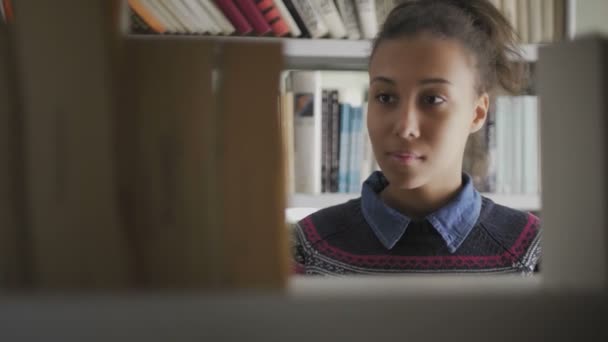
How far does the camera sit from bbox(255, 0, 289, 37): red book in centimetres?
134

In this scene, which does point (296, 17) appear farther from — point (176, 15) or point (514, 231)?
point (514, 231)

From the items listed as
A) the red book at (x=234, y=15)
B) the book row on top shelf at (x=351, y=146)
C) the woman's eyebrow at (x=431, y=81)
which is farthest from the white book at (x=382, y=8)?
the woman's eyebrow at (x=431, y=81)

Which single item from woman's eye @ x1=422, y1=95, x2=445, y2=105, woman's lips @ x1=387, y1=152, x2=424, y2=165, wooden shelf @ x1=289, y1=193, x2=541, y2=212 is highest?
woman's eye @ x1=422, y1=95, x2=445, y2=105

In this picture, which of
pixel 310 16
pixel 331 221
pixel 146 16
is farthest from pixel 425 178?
pixel 146 16

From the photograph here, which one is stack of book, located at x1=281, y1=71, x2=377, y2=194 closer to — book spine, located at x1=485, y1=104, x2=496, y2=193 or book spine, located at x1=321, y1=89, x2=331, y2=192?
book spine, located at x1=321, y1=89, x2=331, y2=192

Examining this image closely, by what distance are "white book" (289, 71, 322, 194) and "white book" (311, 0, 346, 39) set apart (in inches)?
5.5

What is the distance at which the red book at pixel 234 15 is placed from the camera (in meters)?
1.34

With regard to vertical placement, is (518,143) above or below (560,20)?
below

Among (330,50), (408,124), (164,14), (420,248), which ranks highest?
(164,14)

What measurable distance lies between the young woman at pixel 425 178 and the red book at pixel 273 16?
0.31 metres

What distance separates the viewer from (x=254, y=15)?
1.34 m

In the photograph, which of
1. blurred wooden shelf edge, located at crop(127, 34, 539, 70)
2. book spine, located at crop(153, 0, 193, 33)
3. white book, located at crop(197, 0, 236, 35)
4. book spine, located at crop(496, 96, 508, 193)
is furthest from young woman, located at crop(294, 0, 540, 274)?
book spine, located at crop(153, 0, 193, 33)

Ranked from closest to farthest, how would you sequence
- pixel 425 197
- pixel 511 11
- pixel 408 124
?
pixel 408 124 → pixel 425 197 → pixel 511 11

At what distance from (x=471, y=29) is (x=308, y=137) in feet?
1.61
